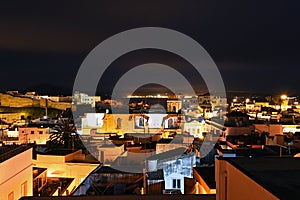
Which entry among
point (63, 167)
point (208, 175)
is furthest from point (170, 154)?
point (208, 175)

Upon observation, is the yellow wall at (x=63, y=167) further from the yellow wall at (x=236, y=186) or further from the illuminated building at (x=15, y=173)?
the yellow wall at (x=236, y=186)

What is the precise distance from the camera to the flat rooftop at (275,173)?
8.14 feet

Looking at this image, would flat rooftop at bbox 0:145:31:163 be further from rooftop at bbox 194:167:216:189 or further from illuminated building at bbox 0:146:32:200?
rooftop at bbox 194:167:216:189

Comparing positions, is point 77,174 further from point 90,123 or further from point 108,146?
point 90,123

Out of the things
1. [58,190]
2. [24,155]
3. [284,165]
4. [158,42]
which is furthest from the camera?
[158,42]

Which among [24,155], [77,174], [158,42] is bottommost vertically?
[77,174]

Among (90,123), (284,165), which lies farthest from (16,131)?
(284,165)

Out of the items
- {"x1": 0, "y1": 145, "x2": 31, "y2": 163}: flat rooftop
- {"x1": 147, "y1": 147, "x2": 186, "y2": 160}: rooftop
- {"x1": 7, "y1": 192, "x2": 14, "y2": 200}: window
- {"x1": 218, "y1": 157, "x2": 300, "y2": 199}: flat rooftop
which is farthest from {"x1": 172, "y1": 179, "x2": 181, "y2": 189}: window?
{"x1": 218, "y1": 157, "x2": 300, "y2": 199}: flat rooftop

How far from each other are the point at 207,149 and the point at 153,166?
192 inches

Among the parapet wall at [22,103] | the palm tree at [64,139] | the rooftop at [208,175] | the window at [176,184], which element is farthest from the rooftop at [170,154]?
the parapet wall at [22,103]

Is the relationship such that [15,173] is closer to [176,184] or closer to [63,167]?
[63,167]

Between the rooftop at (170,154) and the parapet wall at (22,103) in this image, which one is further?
the parapet wall at (22,103)

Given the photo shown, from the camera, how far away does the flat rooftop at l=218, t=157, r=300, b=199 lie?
2480 mm

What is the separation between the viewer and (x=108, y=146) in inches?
450
